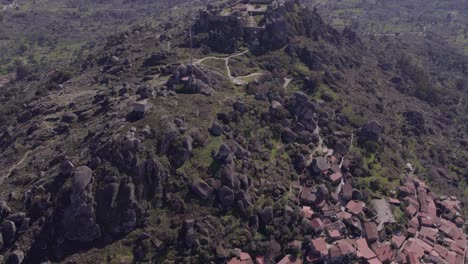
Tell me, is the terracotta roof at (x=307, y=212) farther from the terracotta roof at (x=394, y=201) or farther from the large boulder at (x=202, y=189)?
the terracotta roof at (x=394, y=201)

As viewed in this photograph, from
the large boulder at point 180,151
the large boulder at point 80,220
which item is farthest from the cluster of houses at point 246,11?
the large boulder at point 80,220

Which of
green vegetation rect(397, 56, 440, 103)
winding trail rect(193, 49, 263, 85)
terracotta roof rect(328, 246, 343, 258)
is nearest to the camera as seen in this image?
terracotta roof rect(328, 246, 343, 258)

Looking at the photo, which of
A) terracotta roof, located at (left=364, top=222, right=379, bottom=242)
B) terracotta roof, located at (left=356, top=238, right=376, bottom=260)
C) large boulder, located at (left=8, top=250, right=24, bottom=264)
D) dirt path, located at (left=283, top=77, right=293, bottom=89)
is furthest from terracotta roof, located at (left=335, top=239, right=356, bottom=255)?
dirt path, located at (left=283, top=77, right=293, bottom=89)

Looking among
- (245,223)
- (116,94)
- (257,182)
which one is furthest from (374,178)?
(116,94)

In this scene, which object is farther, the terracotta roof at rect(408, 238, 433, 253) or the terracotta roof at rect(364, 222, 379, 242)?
the terracotta roof at rect(408, 238, 433, 253)

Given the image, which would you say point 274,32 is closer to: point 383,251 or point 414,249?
point 414,249

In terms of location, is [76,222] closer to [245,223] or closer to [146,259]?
[146,259]

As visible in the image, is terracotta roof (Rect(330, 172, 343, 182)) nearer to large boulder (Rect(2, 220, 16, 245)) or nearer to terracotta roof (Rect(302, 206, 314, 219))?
terracotta roof (Rect(302, 206, 314, 219))
